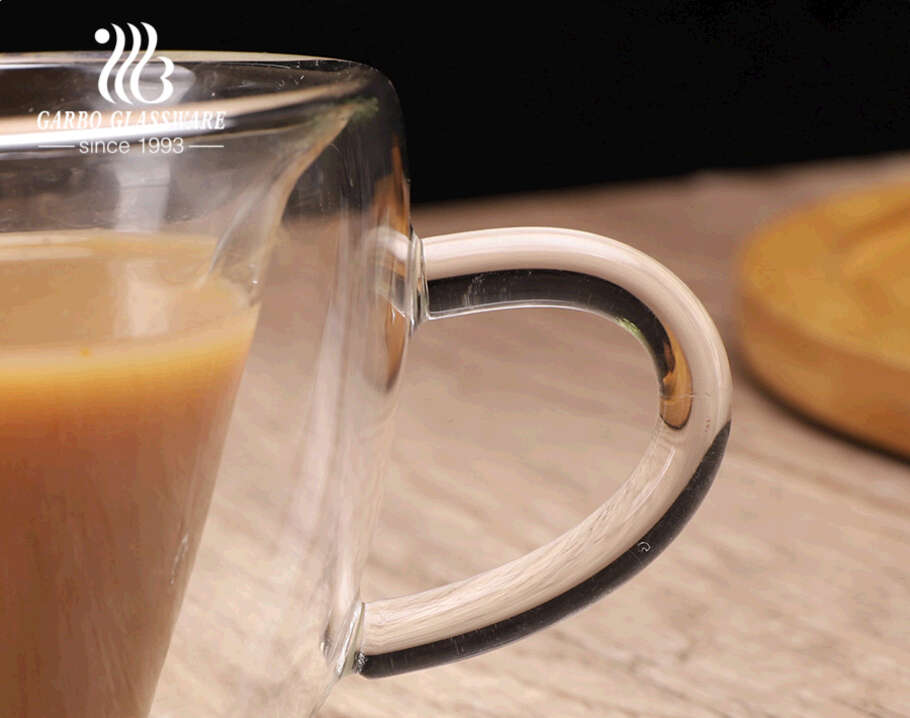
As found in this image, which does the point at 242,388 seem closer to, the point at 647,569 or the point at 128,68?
the point at 128,68

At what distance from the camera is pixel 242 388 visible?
199 millimetres

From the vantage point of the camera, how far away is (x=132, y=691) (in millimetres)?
205

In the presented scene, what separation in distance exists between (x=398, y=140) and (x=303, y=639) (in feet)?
0.29

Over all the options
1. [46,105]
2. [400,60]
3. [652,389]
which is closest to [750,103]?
[400,60]

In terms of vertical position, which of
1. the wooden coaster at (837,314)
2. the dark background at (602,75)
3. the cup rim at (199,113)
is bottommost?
the dark background at (602,75)

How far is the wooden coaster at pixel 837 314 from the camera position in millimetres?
409

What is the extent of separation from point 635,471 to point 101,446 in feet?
0.31

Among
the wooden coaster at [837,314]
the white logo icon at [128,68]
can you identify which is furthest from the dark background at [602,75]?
the white logo icon at [128,68]

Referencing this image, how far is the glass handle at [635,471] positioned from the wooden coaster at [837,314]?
0.21 m

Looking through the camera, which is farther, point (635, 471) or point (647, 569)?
point (647, 569)

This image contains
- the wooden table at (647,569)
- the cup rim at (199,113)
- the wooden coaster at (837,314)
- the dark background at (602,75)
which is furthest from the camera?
the dark background at (602,75)

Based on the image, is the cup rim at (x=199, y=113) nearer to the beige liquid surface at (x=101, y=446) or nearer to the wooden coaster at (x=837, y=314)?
the beige liquid surface at (x=101, y=446)

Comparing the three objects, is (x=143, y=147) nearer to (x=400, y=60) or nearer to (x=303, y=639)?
(x=303, y=639)

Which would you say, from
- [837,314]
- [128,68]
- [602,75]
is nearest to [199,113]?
[128,68]
